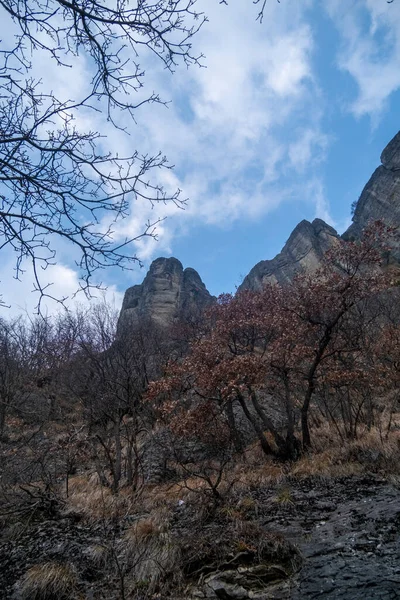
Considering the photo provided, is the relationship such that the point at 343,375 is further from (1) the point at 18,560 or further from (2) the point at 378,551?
(1) the point at 18,560

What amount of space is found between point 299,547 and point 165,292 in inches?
1766

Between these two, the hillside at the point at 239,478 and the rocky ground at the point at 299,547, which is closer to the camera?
the rocky ground at the point at 299,547

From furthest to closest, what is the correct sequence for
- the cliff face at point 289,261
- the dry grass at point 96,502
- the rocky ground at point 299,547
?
1. the cliff face at point 289,261
2. the dry grass at point 96,502
3. the rocky ground at point 299,547

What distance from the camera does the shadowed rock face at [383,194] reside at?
47800 mm

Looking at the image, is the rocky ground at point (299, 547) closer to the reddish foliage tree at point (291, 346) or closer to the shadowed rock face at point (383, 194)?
the reddish foliage tree at point (291, 346)

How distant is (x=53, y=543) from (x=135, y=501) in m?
2.01

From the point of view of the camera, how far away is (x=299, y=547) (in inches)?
179

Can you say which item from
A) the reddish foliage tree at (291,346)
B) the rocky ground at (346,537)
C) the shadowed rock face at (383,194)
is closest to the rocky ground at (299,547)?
the rocky ground at (346,537)

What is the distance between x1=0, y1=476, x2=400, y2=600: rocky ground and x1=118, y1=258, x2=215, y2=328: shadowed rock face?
37.2 meters

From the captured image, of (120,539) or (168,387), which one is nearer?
(120,539)

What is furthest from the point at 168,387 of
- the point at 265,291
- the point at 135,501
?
the point at 265,291

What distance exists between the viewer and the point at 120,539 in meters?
5.82

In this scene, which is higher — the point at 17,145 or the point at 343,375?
the point at 17,145

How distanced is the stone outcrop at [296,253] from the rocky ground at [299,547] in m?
46.1
